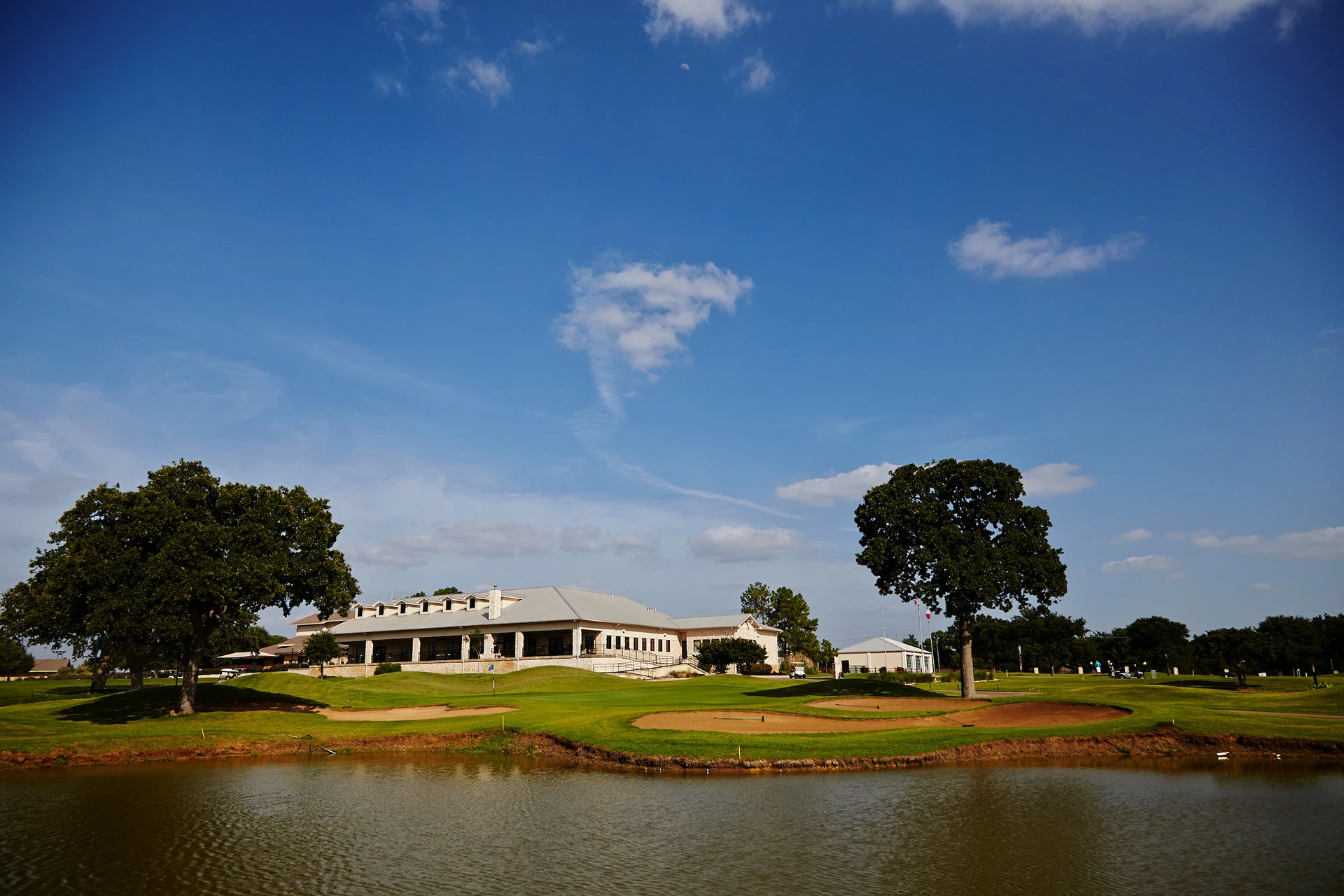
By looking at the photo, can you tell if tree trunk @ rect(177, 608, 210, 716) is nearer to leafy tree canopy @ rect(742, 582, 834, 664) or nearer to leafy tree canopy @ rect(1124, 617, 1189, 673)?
leafy tree canopy @ rect(742, 582, 834, 664)

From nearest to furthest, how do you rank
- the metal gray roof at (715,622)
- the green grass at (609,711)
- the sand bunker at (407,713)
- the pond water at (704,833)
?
1. the pond water at (704,833)
2. the green grass at (609,711)
3. the sand bunker at (407,713)
4. the metal gray roof at (715,622)

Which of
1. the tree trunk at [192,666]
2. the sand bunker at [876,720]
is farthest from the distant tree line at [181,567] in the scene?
the sand bunker at [876,720]

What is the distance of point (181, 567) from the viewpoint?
41.7 metres

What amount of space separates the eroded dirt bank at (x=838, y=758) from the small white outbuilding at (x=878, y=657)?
7438 centimetres

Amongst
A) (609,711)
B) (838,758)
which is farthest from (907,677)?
(838,758)

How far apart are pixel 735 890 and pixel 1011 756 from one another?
19071 millimetres

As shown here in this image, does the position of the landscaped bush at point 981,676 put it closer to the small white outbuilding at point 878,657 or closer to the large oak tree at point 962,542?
the small white outbuilding at point 878,657

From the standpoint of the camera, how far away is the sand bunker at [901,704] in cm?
4128

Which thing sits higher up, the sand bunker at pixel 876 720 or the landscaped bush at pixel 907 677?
the sand bunker at pixel 876 720

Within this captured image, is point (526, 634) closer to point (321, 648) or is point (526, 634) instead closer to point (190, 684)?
point (321, 648)

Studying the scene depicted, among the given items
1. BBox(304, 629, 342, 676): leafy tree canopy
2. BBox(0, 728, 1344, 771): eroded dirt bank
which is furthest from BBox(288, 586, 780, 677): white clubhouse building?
BBox(0, 728, 1344, 771): eroded dirt bank

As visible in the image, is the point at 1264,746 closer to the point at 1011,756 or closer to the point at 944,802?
the point at 1011,756

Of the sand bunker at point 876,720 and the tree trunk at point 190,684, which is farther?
the tree trunk at point 190,684

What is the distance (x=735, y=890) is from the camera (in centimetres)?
1457
